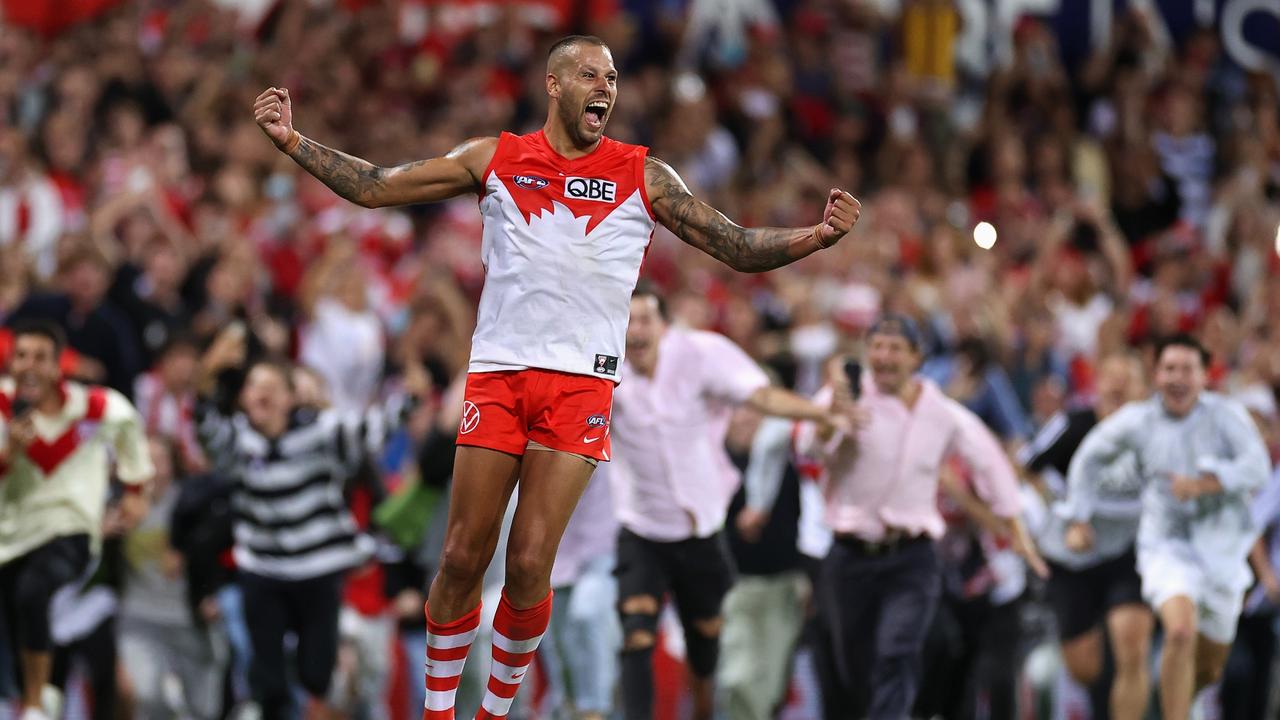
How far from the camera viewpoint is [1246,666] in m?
13.1

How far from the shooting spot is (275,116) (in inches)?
284

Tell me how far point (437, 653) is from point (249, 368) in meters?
4.50

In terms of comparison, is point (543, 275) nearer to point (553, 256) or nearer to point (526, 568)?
point (553, 256)

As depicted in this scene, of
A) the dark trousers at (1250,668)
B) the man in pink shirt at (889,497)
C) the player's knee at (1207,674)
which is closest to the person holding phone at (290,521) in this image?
the man in pink shirt at (889,497)

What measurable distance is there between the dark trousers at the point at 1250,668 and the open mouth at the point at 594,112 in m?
7.49

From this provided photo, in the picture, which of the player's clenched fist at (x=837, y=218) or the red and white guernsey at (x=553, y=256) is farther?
the red and white guernsey at (x=553, y=256)

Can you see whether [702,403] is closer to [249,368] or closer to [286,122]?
[249,368]

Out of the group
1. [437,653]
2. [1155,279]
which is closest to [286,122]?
[437,653]

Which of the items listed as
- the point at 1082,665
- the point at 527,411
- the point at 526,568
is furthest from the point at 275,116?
the point at 1082,665

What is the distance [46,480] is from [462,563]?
4.41 meters

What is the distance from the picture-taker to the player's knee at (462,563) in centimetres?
740

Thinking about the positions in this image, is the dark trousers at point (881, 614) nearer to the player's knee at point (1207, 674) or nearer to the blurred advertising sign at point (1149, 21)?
the player's knee at point (1207, 674)

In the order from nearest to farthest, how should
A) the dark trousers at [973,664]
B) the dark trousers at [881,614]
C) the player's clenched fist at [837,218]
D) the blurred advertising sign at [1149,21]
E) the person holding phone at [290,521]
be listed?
the player's clenched fist at [837,218] < the dark trousers at [881,614] < the person holding phone at [290,521] < the dark trousers at [973,664] < the blurred advertising sign at [1149,21]

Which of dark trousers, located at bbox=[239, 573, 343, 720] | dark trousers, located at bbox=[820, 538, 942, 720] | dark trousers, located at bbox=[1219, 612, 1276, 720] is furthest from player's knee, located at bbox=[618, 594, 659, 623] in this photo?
dark trousers, located at bbox=[1219, 612, 1276, 720]
